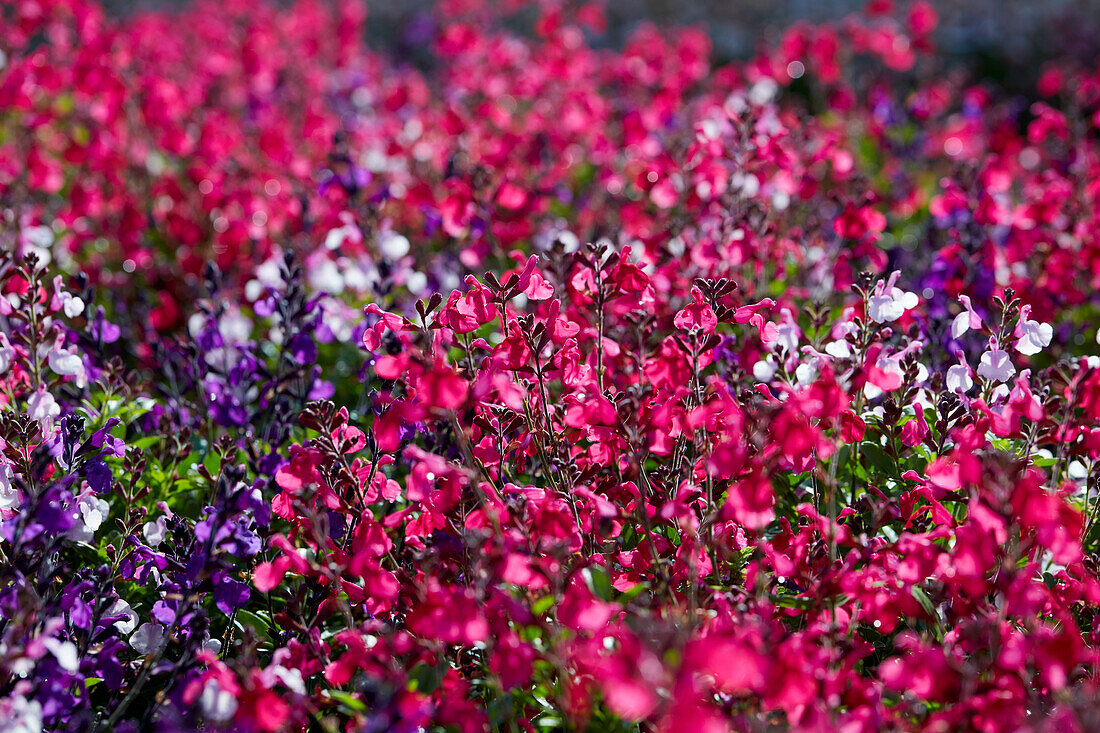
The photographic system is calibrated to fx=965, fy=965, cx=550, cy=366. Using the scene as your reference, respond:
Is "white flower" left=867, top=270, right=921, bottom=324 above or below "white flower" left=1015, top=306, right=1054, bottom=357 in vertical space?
above

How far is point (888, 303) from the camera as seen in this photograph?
2.79 metres

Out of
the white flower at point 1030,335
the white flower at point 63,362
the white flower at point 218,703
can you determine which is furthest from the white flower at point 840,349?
the white flower at point 63,362

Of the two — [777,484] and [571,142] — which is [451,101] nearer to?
[571,142]

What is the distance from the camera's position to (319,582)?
8.64 ft

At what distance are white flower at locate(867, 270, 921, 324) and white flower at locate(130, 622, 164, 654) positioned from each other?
2184 millimetres

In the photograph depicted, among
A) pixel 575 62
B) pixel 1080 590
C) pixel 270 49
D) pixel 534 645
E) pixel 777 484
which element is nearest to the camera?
pixel 534 645

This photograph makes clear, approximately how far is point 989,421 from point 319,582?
1805mm

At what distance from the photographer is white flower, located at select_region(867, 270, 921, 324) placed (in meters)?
2.75

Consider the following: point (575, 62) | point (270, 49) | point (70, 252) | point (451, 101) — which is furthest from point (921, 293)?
point (270, 49)

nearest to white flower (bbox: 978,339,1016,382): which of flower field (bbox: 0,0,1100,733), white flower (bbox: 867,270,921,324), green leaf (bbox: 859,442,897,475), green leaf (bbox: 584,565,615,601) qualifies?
flower field (bbox: 0,0,1100,733)

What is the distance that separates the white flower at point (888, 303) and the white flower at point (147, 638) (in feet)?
7.16

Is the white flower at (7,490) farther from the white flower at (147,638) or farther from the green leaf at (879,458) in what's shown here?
the green leaf at (879,458)

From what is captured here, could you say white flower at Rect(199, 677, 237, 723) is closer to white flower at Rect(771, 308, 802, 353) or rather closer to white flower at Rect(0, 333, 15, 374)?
white flower at Rect(0, 333, 15, 374)

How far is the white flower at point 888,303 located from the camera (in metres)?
2.75
